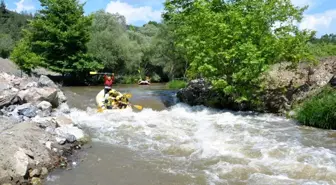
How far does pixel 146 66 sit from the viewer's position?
4531 cm

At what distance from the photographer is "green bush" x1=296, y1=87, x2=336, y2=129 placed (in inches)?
477

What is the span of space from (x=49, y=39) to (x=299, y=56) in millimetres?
23969

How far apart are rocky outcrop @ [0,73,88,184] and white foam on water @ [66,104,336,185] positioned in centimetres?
129

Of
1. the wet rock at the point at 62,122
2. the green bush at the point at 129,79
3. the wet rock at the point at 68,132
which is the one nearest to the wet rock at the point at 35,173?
the wet rock at the point at 68,132

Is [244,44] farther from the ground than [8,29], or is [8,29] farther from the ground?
[8,29]

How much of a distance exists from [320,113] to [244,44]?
14.6 feet

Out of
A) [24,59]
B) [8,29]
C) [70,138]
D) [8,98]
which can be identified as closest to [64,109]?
[8,98]

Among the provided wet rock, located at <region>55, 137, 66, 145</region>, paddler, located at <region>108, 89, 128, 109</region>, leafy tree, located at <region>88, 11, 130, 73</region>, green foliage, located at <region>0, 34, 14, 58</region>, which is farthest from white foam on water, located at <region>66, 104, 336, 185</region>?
green foliage, located at <region>0, 34, 14, 58</region>

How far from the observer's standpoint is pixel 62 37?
102 ft

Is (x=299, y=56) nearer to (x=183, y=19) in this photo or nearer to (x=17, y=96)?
(x=183, y=19)

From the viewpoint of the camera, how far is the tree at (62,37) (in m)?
31.4

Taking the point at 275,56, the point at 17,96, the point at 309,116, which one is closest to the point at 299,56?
the point at 275,56

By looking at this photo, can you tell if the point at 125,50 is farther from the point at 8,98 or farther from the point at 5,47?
the point at 5,47

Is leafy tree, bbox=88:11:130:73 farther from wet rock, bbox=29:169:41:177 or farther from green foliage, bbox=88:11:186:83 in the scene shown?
wet rock, bbox=29:169:41:177
